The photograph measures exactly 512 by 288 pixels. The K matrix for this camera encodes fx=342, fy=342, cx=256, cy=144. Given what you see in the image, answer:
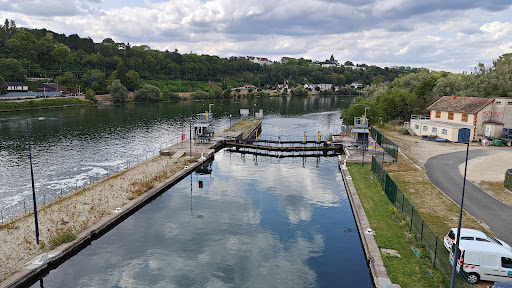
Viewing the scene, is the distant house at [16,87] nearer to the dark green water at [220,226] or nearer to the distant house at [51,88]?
the distant house at [51,88]

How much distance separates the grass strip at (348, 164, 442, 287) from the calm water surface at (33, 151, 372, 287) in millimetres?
1778

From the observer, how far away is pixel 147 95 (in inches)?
6019

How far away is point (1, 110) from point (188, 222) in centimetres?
10867

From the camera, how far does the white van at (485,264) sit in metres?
17.5

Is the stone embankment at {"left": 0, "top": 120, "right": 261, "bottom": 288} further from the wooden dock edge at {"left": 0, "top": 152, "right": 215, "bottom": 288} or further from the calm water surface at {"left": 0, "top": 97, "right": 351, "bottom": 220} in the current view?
the calm water surface at {"left": 0, "top": 97, "right": 351, "bottom": 220}

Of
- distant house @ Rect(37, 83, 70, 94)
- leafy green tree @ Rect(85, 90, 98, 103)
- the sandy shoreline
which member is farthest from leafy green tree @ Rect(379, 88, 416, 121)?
distant house @ Rect(37, 83, 70, 94)

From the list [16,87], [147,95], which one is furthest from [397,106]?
[16,87]

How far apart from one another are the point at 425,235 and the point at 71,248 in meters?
23.3

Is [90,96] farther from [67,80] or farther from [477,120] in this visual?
[477,120]

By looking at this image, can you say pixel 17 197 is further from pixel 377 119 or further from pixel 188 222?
pixel 377 119

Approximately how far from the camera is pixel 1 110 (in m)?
107

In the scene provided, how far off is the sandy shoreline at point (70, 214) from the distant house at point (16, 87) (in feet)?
405

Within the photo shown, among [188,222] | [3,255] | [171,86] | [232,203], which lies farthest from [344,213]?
[171,86]

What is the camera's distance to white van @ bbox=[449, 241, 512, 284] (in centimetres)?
1747
